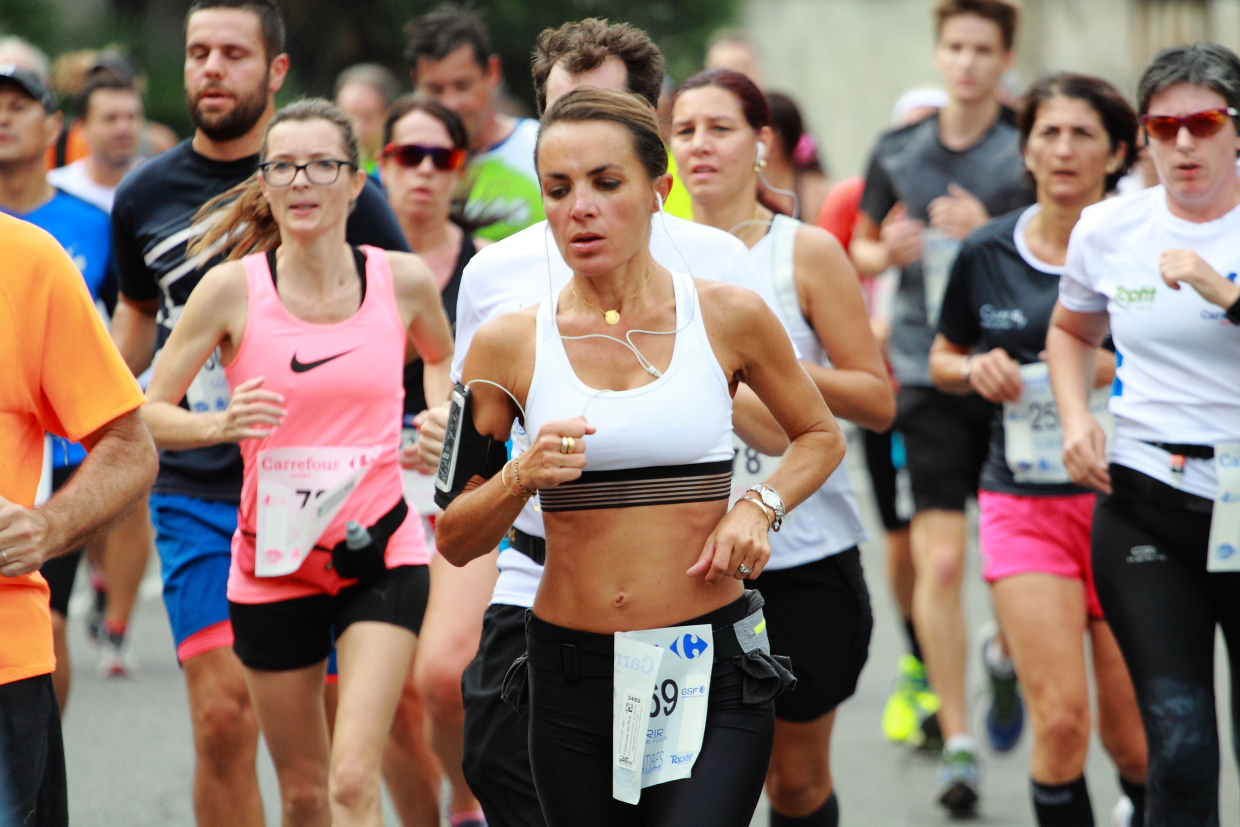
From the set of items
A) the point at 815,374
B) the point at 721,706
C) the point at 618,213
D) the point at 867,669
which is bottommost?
the point at 867,669

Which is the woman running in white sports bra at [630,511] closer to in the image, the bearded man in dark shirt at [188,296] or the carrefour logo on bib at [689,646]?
the carrefour logo on bib at [689,646]

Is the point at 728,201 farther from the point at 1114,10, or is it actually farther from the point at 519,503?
the point at 1114,10

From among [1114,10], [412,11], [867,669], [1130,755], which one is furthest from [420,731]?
[1114,10]

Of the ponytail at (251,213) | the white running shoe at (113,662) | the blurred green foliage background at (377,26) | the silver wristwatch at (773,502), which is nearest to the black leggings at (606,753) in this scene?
→ the silver wristwatch at (773,502)

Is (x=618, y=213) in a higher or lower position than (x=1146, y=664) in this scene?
higher

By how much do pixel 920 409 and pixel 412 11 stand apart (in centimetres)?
1634

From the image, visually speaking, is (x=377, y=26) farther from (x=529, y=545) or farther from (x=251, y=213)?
(x=529, y=545)

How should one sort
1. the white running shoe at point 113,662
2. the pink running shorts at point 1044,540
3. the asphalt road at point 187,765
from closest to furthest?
the pink running shorts at point 1044,540, the asphalt road at point 187,765, the white running shoe at point 113,662

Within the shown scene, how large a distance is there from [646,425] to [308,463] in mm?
1611

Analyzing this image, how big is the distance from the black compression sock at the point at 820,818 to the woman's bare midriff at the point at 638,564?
58.6 inches

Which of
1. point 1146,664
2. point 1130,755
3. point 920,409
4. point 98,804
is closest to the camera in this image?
point 1146,664

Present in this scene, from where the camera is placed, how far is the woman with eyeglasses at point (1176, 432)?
4.10 metres

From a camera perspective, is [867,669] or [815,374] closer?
[815,374]

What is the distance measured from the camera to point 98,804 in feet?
20.1
